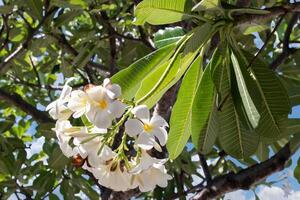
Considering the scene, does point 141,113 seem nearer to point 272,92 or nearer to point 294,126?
point 272,92

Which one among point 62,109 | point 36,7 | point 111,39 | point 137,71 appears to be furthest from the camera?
point 111,39

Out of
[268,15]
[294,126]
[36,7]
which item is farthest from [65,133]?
[36,7]

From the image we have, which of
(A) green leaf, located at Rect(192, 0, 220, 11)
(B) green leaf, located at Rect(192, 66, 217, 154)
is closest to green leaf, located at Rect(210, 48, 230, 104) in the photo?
(B) green leaf, located at Rect(192, 66, 217, 154)

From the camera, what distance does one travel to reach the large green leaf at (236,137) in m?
1.11

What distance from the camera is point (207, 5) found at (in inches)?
35.9

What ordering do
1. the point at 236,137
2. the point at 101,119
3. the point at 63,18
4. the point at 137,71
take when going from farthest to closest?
the point at 63,18 → the point at 236,137 → the point at 137,71 → the point at 101,119

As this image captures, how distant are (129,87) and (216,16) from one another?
0.20m

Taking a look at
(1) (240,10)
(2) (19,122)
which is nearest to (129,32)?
(2) (19,122)

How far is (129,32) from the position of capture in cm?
261

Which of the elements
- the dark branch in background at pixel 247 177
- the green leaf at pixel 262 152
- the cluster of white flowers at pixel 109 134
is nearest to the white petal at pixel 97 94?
the cluster of white flowers at pixel 109 134

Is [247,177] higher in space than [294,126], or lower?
lower

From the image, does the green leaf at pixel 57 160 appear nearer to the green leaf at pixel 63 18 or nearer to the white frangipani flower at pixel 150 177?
the green leaf at pixel 63 18

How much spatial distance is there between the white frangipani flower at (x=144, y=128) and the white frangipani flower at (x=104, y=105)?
0.08 feet

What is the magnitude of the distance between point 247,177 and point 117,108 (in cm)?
93
